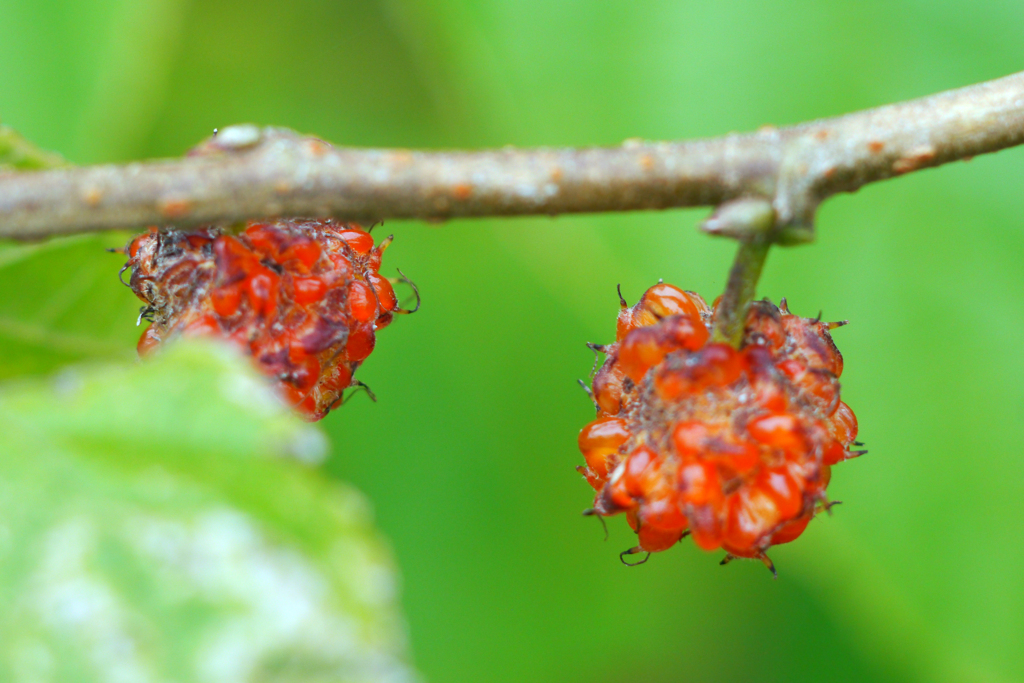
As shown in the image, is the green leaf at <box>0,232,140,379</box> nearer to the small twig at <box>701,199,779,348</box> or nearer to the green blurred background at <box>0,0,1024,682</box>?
the green blurred background at <box>0,0,1024,682</box>

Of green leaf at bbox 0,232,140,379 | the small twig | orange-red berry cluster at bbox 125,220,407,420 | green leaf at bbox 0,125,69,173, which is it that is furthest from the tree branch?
green leaf at bbox 0,232,140,379

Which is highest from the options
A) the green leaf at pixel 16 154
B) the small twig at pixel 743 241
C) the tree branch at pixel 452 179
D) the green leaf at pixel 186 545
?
the green leaf at pixel 16 154

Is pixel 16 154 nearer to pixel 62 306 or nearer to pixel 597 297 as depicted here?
pixel 62 306

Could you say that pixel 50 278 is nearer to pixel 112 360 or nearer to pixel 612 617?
pixel 112 360

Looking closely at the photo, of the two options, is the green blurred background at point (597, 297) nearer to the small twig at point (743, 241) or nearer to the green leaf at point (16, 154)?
the green leaf at point (16, 154)

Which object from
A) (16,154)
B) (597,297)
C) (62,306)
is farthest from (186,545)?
(597,297)

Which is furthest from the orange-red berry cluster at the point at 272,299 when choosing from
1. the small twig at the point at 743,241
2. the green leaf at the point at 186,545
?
the small twig at the point at 743,241
